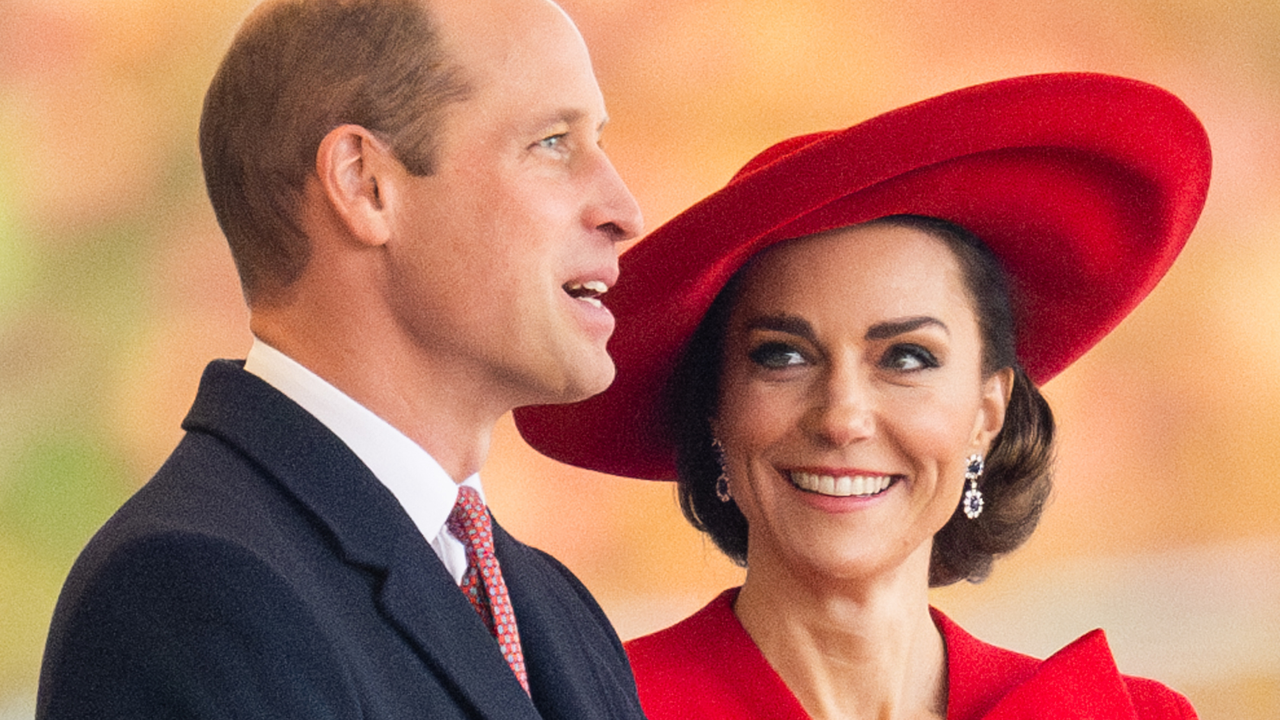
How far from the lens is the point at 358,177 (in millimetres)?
1140

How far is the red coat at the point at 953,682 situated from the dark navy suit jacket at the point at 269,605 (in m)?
0.43

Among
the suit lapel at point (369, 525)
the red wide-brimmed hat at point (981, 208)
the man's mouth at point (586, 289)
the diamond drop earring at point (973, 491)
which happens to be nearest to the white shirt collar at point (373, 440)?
the suit lapel at point (369, 525)

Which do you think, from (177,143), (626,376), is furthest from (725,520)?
(177,143)

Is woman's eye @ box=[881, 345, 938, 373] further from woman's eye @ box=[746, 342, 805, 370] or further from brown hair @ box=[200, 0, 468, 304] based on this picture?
brown hair @ box=[200, 0, 468, 304]

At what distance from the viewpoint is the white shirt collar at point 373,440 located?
3.63 feet

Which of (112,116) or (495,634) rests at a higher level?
(112,116)

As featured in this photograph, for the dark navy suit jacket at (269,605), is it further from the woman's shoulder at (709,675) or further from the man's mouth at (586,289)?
the woman's shoulder at (709,675)

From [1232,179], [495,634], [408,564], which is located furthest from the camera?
[1232,179]

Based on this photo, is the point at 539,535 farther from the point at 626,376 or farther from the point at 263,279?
the point at 263,279

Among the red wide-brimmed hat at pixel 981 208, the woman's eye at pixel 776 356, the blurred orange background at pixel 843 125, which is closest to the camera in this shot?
the red wide-brimmed hat at pixel 981 208

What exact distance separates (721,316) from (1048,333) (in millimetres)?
386

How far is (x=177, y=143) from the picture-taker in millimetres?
2398

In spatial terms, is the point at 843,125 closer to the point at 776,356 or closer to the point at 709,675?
the point at 776,356

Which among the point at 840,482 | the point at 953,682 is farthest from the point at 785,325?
the point at 953,682
